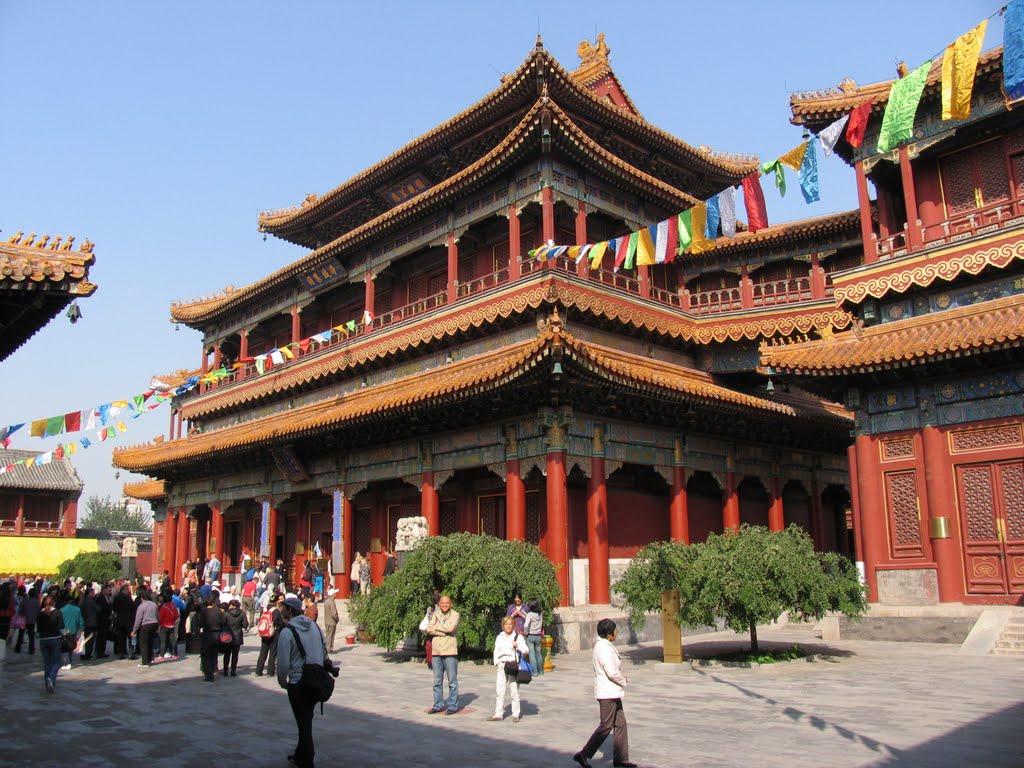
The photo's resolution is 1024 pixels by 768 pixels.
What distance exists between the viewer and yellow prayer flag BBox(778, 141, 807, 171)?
1309cm

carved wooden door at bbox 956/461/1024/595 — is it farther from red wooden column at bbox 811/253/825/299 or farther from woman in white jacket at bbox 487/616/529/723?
woman in white jacket at bbox 487/616/529/723

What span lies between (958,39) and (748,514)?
14808 millimetres

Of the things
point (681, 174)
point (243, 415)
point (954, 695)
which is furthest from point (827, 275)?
point (243, 415)

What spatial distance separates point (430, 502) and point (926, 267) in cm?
1192

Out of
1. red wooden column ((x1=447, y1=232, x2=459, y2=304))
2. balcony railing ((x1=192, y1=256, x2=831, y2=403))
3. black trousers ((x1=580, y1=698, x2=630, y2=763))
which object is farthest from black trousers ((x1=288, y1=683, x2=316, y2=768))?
red wooden column ((x1=447, y1=232, x2=459, y2=304))

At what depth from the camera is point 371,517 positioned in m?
24.1

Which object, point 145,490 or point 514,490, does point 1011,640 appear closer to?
point 514,490

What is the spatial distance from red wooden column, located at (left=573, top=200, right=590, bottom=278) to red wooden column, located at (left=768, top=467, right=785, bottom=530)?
24.8ft

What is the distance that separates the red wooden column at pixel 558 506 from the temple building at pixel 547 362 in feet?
0.16

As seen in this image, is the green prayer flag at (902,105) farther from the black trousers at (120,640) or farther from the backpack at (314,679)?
the black trousers at (120,640)

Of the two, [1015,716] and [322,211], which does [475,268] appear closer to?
Result: [322,211]

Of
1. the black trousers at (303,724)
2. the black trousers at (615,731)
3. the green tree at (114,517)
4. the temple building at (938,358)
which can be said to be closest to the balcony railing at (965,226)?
the temple building at (938,358)

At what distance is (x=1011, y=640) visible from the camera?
1369 cm

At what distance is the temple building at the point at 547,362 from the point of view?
61.1 ft
